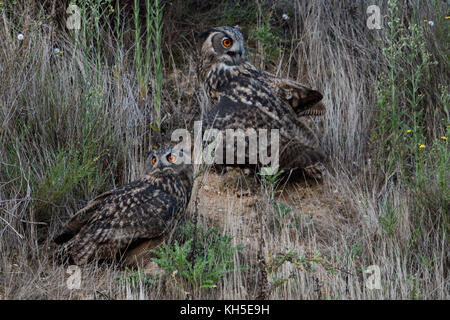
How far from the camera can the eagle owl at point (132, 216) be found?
371 centimetres

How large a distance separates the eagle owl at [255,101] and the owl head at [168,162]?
46cm

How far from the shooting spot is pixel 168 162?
4039mm

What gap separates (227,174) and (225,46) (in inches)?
43.8

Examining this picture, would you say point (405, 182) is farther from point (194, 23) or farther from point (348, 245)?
point (194, 23)

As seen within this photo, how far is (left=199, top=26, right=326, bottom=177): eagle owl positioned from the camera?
4.48 meters

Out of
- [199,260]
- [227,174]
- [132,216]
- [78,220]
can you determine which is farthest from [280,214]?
[78,220]

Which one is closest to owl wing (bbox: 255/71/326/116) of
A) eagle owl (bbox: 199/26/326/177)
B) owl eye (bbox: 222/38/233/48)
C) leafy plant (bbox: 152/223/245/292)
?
eagle owl (bbox: 199/26/326/177)

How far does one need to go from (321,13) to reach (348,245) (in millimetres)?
2762

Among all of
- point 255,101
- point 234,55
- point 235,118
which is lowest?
point 235,118

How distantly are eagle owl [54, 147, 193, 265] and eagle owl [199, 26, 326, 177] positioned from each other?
0.62 meters

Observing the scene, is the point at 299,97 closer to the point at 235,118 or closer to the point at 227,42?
the point at 235,118

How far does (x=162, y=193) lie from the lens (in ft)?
12.9

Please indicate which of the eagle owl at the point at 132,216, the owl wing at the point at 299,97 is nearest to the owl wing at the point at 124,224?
the eagle owl at the point at 132,216
